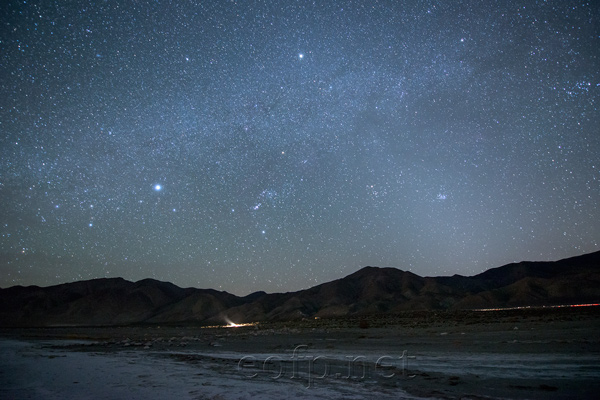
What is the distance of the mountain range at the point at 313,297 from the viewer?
3856 inches

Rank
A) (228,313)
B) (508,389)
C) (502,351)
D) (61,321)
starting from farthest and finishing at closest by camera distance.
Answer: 1. (61,321)
2. (228,313)
3. (502,351)
4. (508,389)

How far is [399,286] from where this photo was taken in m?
134

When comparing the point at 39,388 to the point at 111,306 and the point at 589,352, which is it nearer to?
the point at 589,352

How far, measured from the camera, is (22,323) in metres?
135

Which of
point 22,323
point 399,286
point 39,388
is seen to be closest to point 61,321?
point 22,323

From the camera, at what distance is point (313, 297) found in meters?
139

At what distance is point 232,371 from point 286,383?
2669 millimetres

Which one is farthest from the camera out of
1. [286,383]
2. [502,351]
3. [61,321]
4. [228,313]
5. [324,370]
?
[61,321]

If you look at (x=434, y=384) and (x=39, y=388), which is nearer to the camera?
(x=434, y=384)

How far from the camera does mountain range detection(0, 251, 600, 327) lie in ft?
321

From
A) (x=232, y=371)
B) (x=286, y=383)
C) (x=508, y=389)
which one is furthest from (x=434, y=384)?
(x=232, y=371)

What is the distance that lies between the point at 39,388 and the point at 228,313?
128m

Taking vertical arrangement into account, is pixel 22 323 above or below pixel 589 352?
below

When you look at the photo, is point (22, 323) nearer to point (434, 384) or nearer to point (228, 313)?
point (228, 313)
